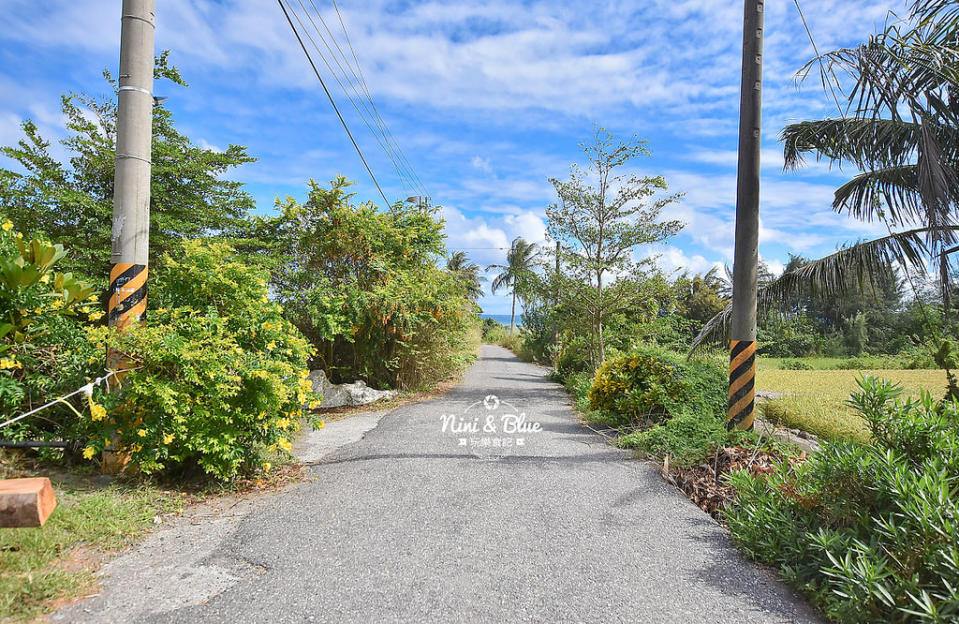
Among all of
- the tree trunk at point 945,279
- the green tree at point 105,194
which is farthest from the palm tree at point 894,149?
the green tree at point 105,194

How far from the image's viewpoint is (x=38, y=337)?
4.20 m

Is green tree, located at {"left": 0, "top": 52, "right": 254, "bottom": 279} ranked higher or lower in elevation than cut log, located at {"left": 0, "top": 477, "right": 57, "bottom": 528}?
higher

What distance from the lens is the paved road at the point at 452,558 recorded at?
2.70 m

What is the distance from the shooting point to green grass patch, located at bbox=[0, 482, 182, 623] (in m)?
2.64

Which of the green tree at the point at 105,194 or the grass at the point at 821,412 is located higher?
the green tree at the point at 105,194

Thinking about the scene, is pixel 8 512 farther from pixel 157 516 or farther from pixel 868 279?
pixel 868 279

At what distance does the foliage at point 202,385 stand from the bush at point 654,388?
189 inches

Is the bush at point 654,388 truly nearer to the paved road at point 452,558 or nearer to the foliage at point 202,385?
the paved road at point 452,558

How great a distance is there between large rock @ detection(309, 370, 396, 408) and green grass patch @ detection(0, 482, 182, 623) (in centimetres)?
504

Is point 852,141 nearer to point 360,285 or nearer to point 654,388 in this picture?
point 654,388

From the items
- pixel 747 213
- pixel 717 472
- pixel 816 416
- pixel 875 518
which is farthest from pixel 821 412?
pixel 875 518

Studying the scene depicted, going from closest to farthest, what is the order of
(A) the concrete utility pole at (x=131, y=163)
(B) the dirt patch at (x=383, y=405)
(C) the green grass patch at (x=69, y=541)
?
(C) the green grass patch at (x=69, y=541) → (A) the concrete utility pole at (x=131, y=163) → (B) the dirt patch at (x=383, y=405)

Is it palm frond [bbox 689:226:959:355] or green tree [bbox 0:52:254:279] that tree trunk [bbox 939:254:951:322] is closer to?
palm frond [bbox 689:226:959:355]

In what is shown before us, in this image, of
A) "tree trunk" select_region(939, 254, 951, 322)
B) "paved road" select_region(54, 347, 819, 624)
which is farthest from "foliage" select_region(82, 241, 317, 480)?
"tree trunk" select_region(939, 254, 951, 322)
